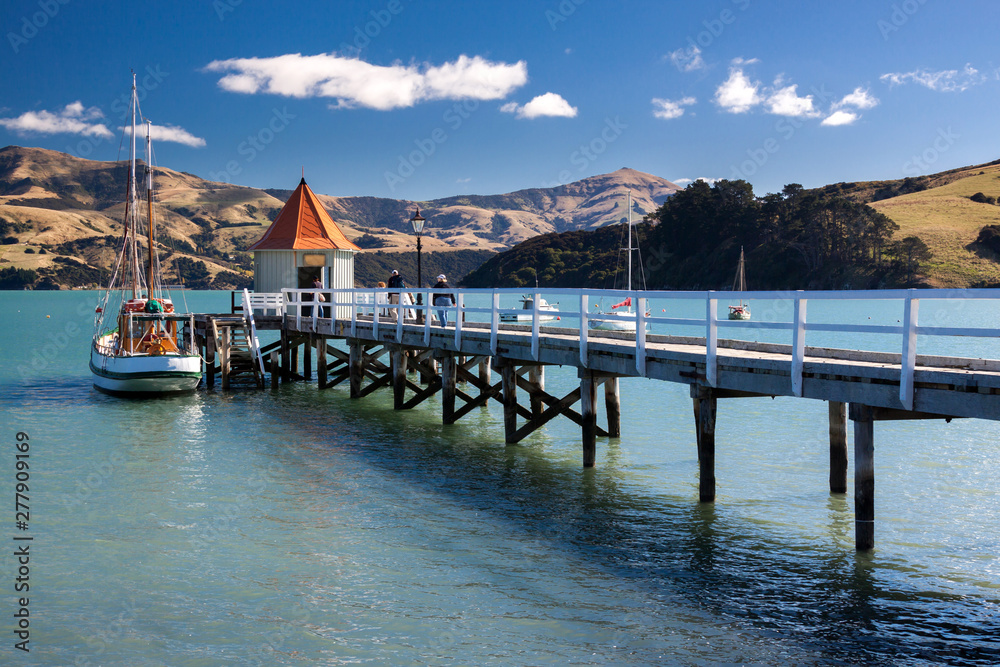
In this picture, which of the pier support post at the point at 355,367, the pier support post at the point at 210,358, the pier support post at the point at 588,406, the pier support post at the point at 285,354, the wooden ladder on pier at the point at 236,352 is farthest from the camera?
the pier support post at the point at 285,354

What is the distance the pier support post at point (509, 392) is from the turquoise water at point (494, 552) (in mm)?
490

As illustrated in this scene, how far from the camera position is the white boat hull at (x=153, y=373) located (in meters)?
27.3

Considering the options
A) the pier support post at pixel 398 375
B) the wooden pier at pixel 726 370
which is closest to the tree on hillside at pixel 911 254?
the wooden pier at pixel 726 370

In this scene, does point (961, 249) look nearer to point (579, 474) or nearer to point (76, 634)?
point (579, 474)

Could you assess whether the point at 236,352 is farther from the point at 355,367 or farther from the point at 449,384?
the point at 449,384

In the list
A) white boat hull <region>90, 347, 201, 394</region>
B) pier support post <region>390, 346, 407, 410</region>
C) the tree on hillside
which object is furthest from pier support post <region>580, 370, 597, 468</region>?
the tree on hillside

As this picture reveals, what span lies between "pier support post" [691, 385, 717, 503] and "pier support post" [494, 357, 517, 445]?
18.2ft

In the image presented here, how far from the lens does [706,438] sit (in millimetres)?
13055

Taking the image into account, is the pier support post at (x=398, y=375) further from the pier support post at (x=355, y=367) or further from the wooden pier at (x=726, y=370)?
the pier support post at (x=355, y=367)

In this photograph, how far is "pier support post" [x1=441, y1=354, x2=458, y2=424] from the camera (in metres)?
20.9

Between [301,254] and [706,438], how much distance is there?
955 inches

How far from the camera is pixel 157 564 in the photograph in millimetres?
11094

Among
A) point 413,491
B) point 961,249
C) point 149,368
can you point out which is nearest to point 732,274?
point 961,249

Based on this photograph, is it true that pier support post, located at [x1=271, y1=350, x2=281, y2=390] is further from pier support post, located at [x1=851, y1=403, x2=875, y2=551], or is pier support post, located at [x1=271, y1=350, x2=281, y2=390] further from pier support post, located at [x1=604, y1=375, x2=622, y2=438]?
pier support post, located at [x1=851, y1=403, x2=875, y2=551]
